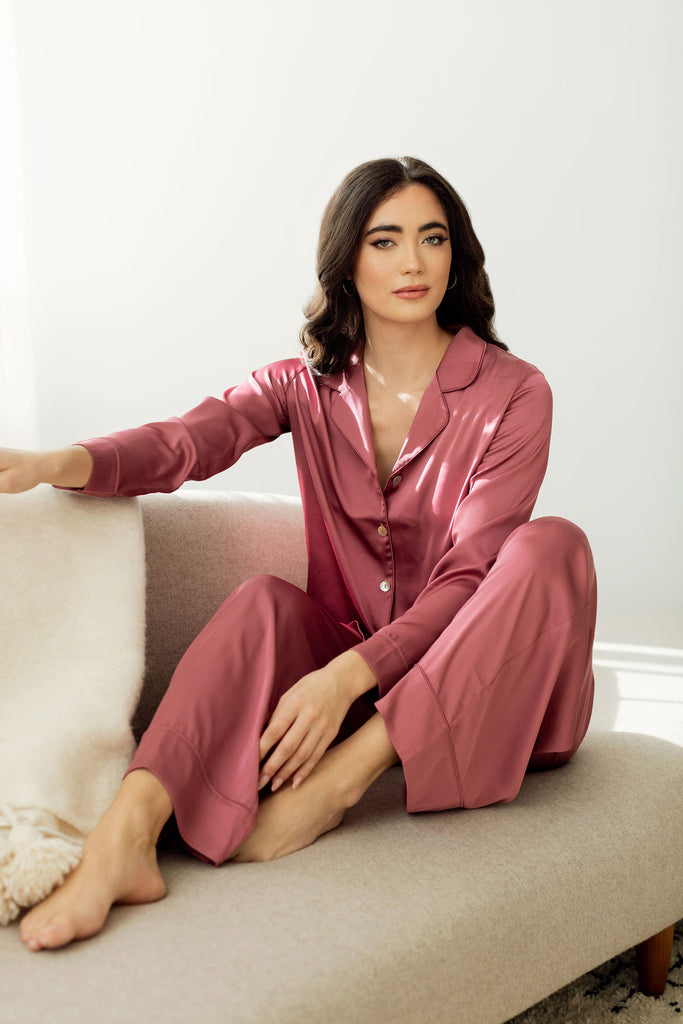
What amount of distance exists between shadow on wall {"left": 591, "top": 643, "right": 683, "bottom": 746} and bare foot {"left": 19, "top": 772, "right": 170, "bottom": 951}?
3.00ft

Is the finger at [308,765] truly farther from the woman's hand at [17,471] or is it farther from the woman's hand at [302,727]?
the woman's hand at [17,471]

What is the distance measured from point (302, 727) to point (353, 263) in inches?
34.2

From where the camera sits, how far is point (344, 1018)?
99 centimetres

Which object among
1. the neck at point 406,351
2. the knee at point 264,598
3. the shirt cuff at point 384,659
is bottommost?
the shirt cuff at point 384,659

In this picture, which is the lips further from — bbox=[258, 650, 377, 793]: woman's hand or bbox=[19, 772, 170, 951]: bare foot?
bbox=[19, 772, 170, 951]: bare foot

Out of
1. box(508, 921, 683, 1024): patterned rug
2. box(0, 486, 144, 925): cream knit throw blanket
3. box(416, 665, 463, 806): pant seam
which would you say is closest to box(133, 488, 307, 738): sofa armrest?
box(0, 486, 144, 925): cream knit throw blanket

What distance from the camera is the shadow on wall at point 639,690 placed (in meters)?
2.01

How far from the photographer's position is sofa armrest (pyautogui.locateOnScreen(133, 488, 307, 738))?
5.63 feet

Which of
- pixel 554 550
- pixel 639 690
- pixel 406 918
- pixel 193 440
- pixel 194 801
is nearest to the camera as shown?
pixel 406 918

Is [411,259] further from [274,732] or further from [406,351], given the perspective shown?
[274,732]

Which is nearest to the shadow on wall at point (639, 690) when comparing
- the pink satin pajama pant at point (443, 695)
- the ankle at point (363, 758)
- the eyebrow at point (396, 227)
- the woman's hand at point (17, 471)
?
the pink satin pajama pant at point (443, 695)

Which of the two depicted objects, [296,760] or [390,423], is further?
[390,423]

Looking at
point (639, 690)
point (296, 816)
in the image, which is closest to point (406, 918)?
point (296, 816)

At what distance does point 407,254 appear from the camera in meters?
1.70
